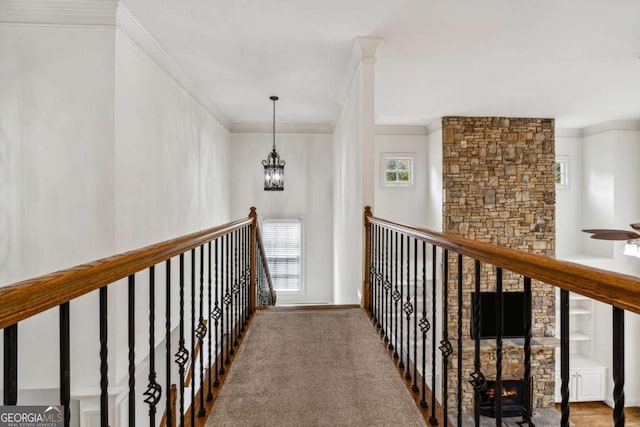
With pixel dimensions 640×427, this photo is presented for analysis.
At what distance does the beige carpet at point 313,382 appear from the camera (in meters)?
1.84

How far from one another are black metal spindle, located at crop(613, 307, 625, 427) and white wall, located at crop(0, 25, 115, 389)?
9.56ft

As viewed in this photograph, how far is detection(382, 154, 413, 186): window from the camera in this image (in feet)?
24.0

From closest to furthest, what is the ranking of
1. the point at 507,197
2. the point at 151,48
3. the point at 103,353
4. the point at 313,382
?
1. the point at 103,353
2. the point at 313,382
3. the point at 151,48
4. the point at 507,197

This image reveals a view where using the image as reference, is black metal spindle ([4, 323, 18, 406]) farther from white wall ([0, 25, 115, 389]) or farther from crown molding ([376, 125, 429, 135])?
crown molding ([376, 125, 429, 135])

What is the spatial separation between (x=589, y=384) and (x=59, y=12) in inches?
377

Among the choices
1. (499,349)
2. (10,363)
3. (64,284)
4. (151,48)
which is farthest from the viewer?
(151,48)

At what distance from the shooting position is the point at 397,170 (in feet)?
24.2

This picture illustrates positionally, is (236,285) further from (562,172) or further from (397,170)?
A: (562,172)

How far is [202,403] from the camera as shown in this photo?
1.86m

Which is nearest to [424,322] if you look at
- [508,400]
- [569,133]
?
[508,400]

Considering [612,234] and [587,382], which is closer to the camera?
[612,234]

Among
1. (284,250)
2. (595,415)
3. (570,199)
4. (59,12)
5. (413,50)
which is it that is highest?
(413,50)

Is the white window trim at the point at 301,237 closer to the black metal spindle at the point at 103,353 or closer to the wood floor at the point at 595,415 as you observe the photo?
the wood floor at the point at 595,415

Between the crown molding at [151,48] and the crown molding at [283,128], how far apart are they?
191cm
